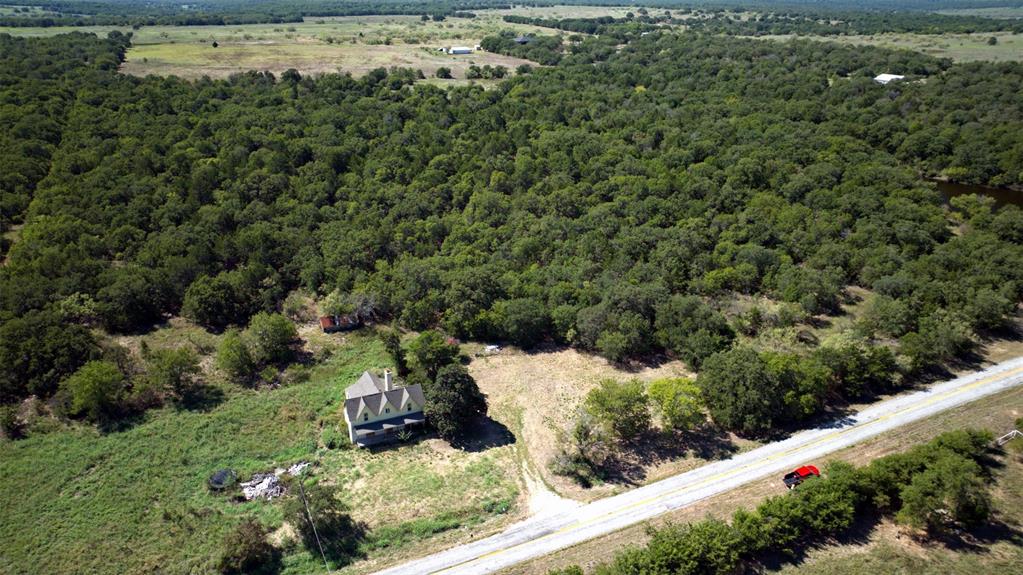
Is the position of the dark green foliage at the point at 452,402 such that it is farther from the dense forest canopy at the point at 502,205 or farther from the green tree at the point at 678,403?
the green tree at the point at 678,403

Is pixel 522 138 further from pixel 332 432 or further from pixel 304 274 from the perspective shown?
pixel 332 432

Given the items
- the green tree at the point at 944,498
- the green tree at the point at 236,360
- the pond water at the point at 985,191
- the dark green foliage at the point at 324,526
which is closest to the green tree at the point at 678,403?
the green tree at the point at 944,498

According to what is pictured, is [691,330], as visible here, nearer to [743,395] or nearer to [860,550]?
[743,395]

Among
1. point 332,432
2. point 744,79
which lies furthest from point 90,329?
point 744,79

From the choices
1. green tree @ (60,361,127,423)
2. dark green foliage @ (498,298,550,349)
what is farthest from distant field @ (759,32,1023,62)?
green tree @ (60,361,127,423)

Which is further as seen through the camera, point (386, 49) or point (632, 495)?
point (386, 49)

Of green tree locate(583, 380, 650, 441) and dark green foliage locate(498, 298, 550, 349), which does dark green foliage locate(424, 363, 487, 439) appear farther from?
dark green foliage locate(498, 298, 550, 349)

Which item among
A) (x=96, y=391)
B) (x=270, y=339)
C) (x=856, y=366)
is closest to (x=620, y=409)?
Answer: (x=856, y=366)
